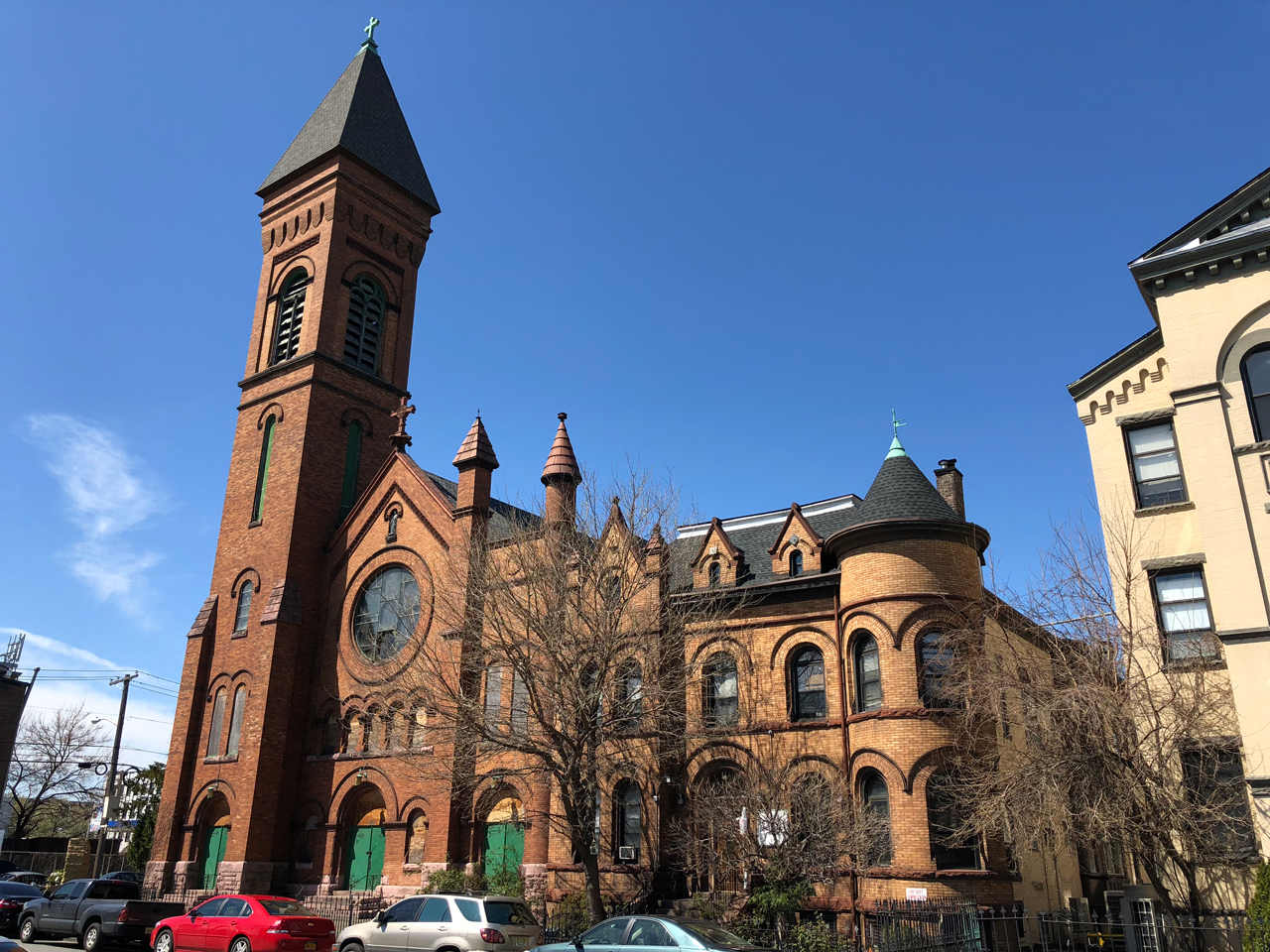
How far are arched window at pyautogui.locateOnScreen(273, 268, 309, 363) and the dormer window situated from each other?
2245cm

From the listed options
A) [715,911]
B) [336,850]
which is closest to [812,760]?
[715,911]

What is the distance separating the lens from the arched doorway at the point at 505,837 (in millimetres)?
27625

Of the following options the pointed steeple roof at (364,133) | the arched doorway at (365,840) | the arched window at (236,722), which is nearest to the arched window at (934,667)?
the arched doorway at (365,840)

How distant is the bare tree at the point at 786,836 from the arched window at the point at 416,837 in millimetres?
9302

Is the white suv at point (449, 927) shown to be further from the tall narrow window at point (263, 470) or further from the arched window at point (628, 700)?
the tall narrow window at point (263, 470)

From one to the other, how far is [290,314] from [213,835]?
65.4 feet

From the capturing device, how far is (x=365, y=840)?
101 feet

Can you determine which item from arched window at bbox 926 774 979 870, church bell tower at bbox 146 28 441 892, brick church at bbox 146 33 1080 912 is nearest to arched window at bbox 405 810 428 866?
brick church at bbox 146 33 1080 912

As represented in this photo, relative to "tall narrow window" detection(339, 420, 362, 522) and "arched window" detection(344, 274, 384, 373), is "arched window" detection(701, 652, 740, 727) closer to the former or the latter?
"tall narrow window" detection(339, 420, 362, 522)

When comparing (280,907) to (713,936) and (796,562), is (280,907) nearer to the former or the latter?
(713,936)

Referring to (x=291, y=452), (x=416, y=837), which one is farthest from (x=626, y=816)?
(x=291, y=452)

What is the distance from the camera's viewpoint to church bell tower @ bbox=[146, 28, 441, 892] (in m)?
32.6

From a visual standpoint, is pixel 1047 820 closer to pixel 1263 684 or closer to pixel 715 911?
pixel 1263 684

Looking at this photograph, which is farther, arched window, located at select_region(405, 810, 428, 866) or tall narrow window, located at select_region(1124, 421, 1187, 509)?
arched window, located at select_region(405, 810, 428, 866)
